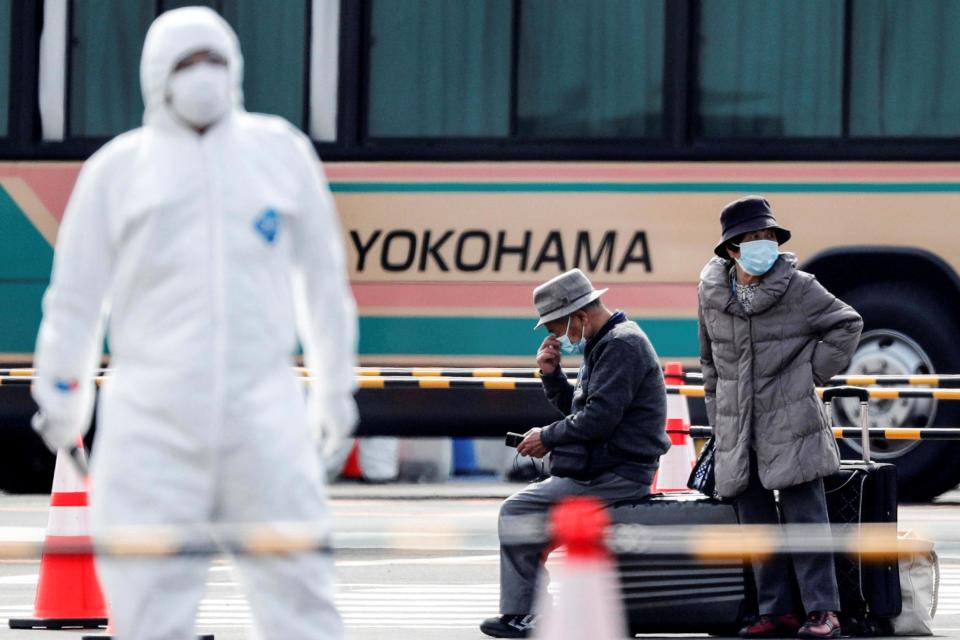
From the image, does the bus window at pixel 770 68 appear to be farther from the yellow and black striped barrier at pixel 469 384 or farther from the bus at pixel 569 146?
the yellow and black striped barrier at pixel 469 384

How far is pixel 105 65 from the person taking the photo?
1428 cm

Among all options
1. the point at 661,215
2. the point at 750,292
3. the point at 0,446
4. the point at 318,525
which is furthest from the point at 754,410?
the point at 0,446

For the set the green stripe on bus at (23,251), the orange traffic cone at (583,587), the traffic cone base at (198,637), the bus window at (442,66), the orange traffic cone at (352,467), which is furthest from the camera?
the orange traffic cone at (352,467)

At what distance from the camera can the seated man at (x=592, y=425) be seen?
8.21 metres

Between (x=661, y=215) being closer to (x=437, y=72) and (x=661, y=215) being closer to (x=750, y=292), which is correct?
(x=437, y=72)

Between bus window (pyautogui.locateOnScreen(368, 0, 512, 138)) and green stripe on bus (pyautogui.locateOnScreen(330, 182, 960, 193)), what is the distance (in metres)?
0.33

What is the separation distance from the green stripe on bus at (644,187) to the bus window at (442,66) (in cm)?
33

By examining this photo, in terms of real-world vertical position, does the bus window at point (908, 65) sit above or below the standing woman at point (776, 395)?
above

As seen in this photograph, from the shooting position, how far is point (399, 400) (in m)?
14.1

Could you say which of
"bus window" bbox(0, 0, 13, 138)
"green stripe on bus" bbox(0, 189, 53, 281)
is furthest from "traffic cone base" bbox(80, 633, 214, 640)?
"bus window" bbox(0, 0, 13, 138)

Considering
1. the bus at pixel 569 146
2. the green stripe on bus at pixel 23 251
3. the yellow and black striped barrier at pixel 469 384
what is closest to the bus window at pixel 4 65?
the bus at pixel 569 146

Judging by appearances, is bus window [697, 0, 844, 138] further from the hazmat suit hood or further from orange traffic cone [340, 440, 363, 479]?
the hazmat suit hood

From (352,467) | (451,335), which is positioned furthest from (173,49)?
(352,467)

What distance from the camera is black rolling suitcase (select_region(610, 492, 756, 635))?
8.34 metres
